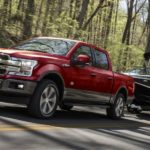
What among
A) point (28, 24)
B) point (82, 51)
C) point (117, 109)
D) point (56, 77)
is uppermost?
point (28, 24)

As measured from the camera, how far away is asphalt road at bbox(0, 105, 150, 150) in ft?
24.6

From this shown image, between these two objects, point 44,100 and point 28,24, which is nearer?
point 44,100

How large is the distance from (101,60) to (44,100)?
2973mm

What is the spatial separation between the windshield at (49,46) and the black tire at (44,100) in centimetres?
102

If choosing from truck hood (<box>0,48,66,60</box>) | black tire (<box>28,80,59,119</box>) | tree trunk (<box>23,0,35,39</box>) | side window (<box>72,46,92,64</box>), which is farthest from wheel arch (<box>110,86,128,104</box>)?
tree trunk (<box>23,0,35,39</box>)

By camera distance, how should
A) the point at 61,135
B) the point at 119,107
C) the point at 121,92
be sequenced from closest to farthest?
the point at 61,135
the point at 119,107
the point at 121,92

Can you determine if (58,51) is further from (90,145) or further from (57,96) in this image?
(90,145)

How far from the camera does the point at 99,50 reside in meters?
12.8

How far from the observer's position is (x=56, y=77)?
10.6m

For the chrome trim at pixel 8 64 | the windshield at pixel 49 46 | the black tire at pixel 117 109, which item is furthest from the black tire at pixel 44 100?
the black tire at pixel 117 109

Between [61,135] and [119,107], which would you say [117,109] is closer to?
[119,107]

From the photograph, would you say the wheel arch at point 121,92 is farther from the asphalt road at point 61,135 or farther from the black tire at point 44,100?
the black tire at point 44,100

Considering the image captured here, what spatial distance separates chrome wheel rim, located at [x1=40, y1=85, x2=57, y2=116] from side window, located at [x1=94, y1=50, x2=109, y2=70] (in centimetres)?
215

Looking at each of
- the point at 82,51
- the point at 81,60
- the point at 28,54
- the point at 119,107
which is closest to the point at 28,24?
the point at 119,107
